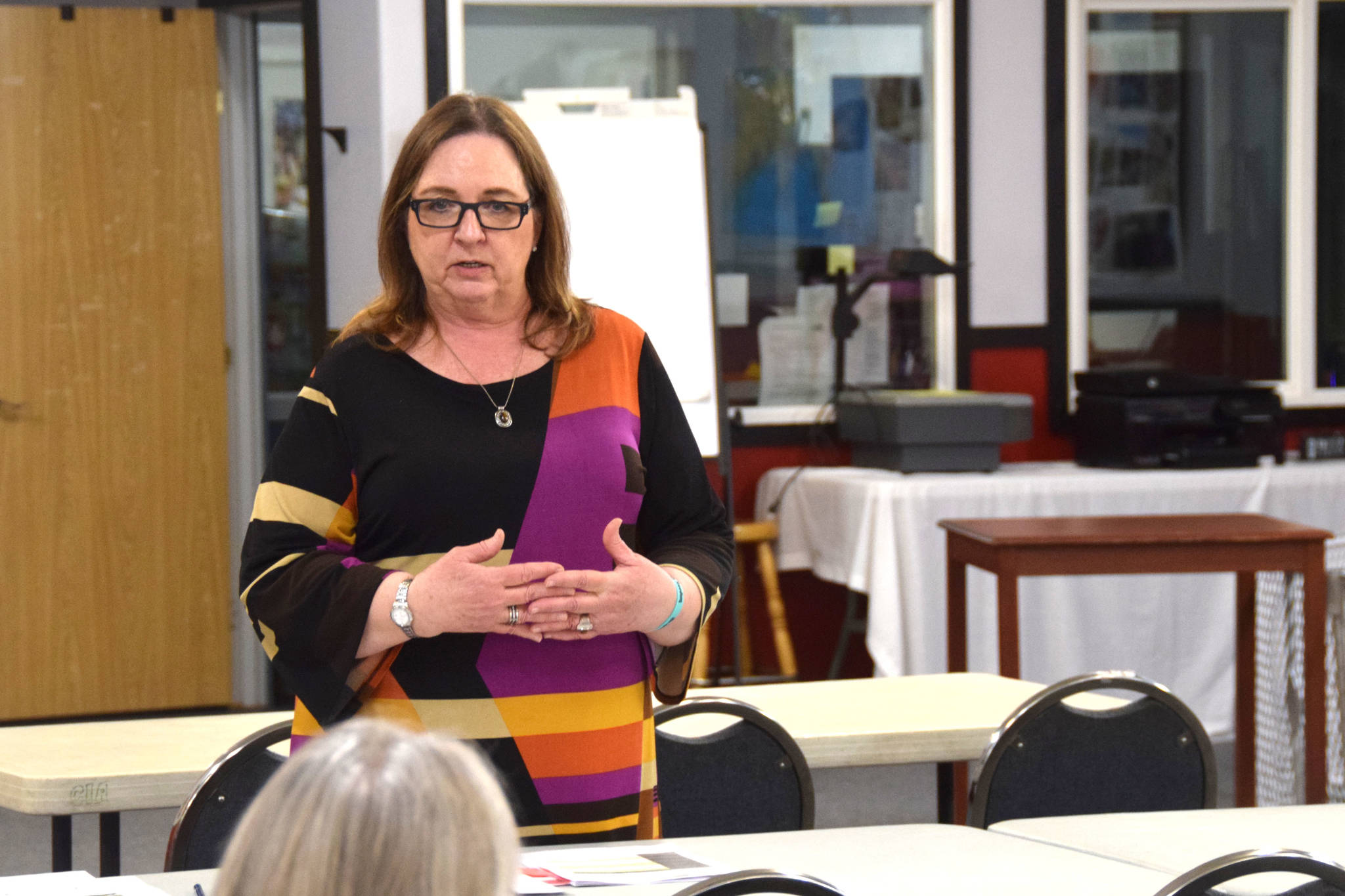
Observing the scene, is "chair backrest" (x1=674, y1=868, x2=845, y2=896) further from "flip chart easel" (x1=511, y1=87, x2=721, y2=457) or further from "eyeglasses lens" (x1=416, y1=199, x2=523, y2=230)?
"flip chart easel" (x1=511, y1=87, x2=721, y2=457)

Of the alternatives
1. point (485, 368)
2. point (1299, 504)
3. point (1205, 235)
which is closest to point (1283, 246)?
point (1205, 235)

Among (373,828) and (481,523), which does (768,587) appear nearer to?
(481,523)

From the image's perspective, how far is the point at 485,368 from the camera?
1691 millimetres

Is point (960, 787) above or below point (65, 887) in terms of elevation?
below

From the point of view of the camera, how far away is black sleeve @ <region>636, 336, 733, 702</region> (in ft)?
5.68

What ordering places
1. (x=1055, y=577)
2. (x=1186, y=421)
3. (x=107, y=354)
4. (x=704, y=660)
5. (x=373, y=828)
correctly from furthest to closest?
1. (x=107, y=354)
2. (x=1186, y=421)
3. (x=704, y=660)
4. (x=1055, y=577)
5. (x=373, y=828)

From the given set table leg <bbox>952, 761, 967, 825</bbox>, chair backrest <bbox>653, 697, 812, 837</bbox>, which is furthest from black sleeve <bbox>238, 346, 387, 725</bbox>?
table leg <bbox>952, 761, 967, 825</bbox>

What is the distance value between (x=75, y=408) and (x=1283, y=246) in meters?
4.31

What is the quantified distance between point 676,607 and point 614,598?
94 millimetres

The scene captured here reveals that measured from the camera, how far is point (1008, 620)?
3533 millimetres

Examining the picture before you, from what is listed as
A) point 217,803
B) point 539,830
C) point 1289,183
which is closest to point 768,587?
point 1289,183

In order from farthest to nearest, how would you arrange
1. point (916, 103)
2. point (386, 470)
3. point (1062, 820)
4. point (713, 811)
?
point (916, 103) → point (713, 811) → point (1062, 820) → point (386, 470)

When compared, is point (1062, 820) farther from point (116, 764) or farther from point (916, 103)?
point (916, 103)

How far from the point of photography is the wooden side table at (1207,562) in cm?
347
